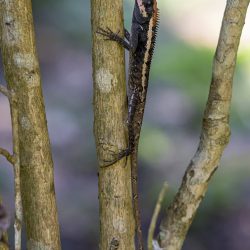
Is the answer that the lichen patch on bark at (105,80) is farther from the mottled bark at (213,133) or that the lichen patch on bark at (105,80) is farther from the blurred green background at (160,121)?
the blurred green background at (160,121)

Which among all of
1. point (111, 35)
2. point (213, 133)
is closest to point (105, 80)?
point (111, 35)

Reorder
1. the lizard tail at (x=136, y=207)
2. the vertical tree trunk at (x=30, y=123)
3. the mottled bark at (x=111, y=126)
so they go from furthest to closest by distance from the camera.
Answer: the lizard tail at (x=136, y=207), the mottled bark at (x=111, y=126), the vertical tree trunk at (x=30, y=123)

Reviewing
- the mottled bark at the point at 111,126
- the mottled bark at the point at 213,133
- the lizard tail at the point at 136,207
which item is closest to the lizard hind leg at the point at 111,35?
the mottled bark at the point at 111,126

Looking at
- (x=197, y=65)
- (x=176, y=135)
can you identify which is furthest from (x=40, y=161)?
(x=197, y=65)

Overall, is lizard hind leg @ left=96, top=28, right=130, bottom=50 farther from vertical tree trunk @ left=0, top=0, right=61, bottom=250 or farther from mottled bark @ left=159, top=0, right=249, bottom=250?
mottled bark @ left=159, top=0, right=249, bottom=250

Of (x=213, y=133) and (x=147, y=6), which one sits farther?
(x=147, y=6)

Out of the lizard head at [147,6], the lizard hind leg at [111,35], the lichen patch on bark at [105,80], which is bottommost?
the lichen patch on bark at [105,80]

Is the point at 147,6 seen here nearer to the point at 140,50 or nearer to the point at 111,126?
the point at 140,50

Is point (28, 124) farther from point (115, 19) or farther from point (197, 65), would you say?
point (197, 65)
